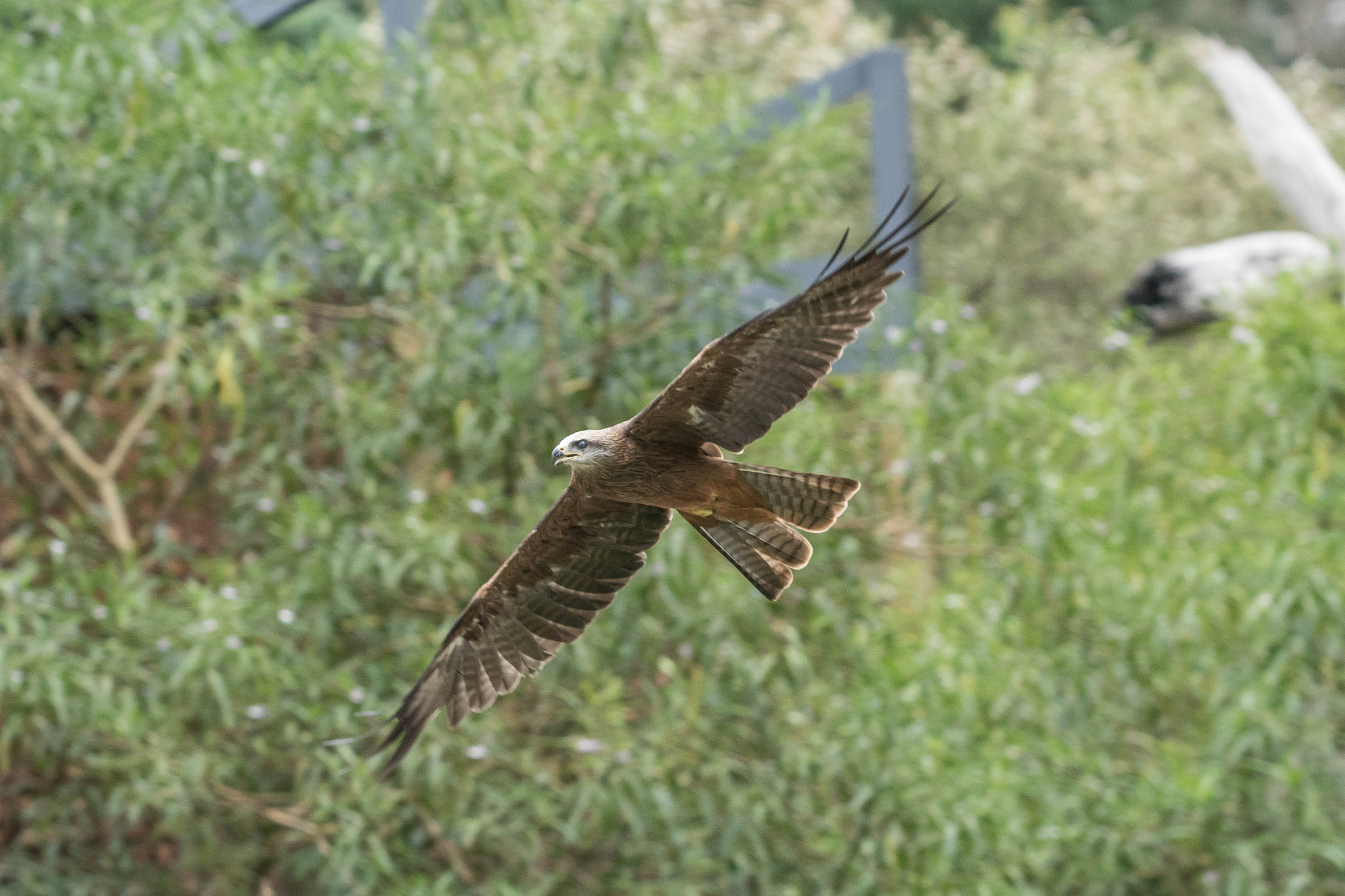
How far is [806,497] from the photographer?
342cm

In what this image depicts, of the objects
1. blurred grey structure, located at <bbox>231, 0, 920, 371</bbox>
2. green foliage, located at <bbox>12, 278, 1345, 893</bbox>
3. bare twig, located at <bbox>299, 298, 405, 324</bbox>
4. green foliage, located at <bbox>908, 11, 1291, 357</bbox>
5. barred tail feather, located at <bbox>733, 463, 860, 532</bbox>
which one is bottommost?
green foliage, located at <bbox>908, 11, 1291, 357</bbox>

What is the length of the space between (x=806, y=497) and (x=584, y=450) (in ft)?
1.79

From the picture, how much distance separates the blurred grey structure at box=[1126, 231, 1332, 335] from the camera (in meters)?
8.27

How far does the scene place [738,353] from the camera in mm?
3107

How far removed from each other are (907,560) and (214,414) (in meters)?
2.78

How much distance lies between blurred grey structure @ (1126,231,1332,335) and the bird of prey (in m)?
5.07

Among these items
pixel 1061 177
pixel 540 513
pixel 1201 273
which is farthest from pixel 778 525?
pixel 1061 177

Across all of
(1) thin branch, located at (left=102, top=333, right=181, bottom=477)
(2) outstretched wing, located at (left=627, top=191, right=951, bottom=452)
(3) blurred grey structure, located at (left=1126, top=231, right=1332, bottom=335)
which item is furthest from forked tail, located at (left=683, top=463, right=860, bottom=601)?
(3) blurred grey structure, located at (left=1126, top=231, right=1332, bottom=335)

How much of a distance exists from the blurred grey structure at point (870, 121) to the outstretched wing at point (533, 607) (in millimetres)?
1606

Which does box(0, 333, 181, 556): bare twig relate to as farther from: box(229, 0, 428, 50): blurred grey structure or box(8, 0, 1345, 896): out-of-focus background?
box(229, 0, 428, 50): blurred grey structure

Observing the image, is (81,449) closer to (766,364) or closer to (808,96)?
(808,96)

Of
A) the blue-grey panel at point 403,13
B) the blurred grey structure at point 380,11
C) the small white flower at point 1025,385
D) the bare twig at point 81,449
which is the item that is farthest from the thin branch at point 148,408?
the small white flower at point 1025,385

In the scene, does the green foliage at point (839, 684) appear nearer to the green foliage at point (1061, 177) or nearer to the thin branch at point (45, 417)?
the thin branch at point (45, 417)

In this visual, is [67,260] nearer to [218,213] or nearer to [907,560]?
[218,213]
